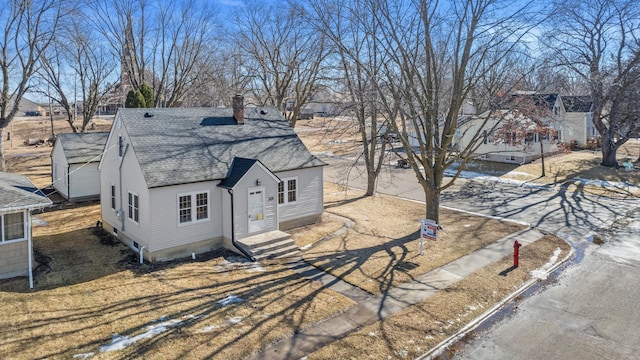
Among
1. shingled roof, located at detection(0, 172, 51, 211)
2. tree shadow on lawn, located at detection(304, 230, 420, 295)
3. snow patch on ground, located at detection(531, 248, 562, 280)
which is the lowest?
snow patch on ground, located at detection(531, 248, 562, 280)

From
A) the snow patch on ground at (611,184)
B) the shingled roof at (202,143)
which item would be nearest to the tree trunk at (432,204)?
the shingled roof at (202,143)

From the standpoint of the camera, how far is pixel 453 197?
25.4 metres

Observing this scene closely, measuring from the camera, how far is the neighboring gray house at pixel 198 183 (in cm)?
1472

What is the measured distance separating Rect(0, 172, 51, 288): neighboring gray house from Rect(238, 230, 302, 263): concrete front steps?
21.3 feet

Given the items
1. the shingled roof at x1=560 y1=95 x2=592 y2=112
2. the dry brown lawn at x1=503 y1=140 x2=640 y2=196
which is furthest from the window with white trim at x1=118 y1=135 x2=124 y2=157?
the shingled roof at x1=560 y1=95 x2=592 y2=112

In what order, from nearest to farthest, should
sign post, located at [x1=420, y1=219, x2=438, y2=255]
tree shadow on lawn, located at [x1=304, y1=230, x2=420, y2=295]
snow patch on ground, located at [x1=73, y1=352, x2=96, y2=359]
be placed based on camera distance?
snow patch on ground, located at [x1=73, y1=352, x2=96, y2=359] < tree shadow on lawn, located at [x1=304, y1=230, x2=420, y2=295] < sign post, located at [x1=420, y1=219, x2=438, y2=255]

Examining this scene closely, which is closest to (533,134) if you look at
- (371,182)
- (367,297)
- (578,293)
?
(371,182)

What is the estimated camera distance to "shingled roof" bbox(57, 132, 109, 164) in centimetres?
2300

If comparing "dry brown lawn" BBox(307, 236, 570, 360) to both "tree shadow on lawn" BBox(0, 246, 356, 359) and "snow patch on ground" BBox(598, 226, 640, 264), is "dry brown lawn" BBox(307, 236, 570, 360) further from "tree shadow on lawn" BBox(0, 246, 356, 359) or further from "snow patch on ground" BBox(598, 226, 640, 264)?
"snow patch on ground" BBox(598, 226, 640, 264)

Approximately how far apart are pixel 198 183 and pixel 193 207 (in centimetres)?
89

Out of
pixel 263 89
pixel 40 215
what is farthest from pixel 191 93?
pixel 40 215

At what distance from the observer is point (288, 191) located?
18.2m

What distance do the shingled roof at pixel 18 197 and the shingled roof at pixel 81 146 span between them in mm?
8537

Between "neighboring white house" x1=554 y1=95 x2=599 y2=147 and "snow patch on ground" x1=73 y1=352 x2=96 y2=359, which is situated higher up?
"neighboring white house" x1=554 y1=95 x2=599 y2=147
